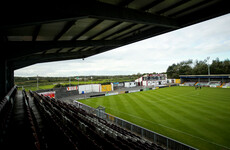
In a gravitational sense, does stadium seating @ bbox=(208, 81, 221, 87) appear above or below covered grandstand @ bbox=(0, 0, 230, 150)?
below

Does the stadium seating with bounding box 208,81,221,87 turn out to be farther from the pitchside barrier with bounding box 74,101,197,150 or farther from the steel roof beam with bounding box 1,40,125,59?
the steel roof beam with bounding box 1,40,125,59

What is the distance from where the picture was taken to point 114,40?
369 inches

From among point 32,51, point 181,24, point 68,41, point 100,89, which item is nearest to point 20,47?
point 32,51

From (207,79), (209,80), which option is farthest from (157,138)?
(207,79)

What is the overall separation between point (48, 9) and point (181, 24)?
548cm

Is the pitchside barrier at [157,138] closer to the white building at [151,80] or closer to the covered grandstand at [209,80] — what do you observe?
the white building at [151,80]

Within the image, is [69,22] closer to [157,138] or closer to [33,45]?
[33,45]

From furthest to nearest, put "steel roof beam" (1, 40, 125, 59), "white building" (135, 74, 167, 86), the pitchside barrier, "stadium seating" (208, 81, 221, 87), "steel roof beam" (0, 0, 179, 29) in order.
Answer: "white building" (135, 74, 167, 86) < "stadium seating" (208, 81, 221, 87) < the pitchside barrier < "steel roof beam" (1, 40, 125, 59) < "steel roof beam" (0, 0, 179, 29)

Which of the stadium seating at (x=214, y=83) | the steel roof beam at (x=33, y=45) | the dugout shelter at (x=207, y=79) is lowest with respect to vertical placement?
the stadium seating at (x=214, y=83)

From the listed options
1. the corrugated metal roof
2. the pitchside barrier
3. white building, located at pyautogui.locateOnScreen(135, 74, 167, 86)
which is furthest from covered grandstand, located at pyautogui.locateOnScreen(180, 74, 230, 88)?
the corrugated metal roof

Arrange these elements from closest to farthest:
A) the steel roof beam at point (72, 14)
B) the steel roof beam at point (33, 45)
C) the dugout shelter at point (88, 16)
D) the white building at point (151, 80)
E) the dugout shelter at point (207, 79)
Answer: the steel roof beam at point (72, 14), the dugout shelter at point (88, 16), the steel roof beam at point (33, 45), the dugout shelter at point (207, 79), the white building at point (151, 80)

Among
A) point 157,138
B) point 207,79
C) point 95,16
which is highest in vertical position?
point 95,16

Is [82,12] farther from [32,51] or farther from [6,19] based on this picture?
[32,51]

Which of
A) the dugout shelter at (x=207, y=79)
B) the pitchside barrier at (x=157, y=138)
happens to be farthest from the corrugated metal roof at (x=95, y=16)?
the dugout shelter at (x=207, y=79)
